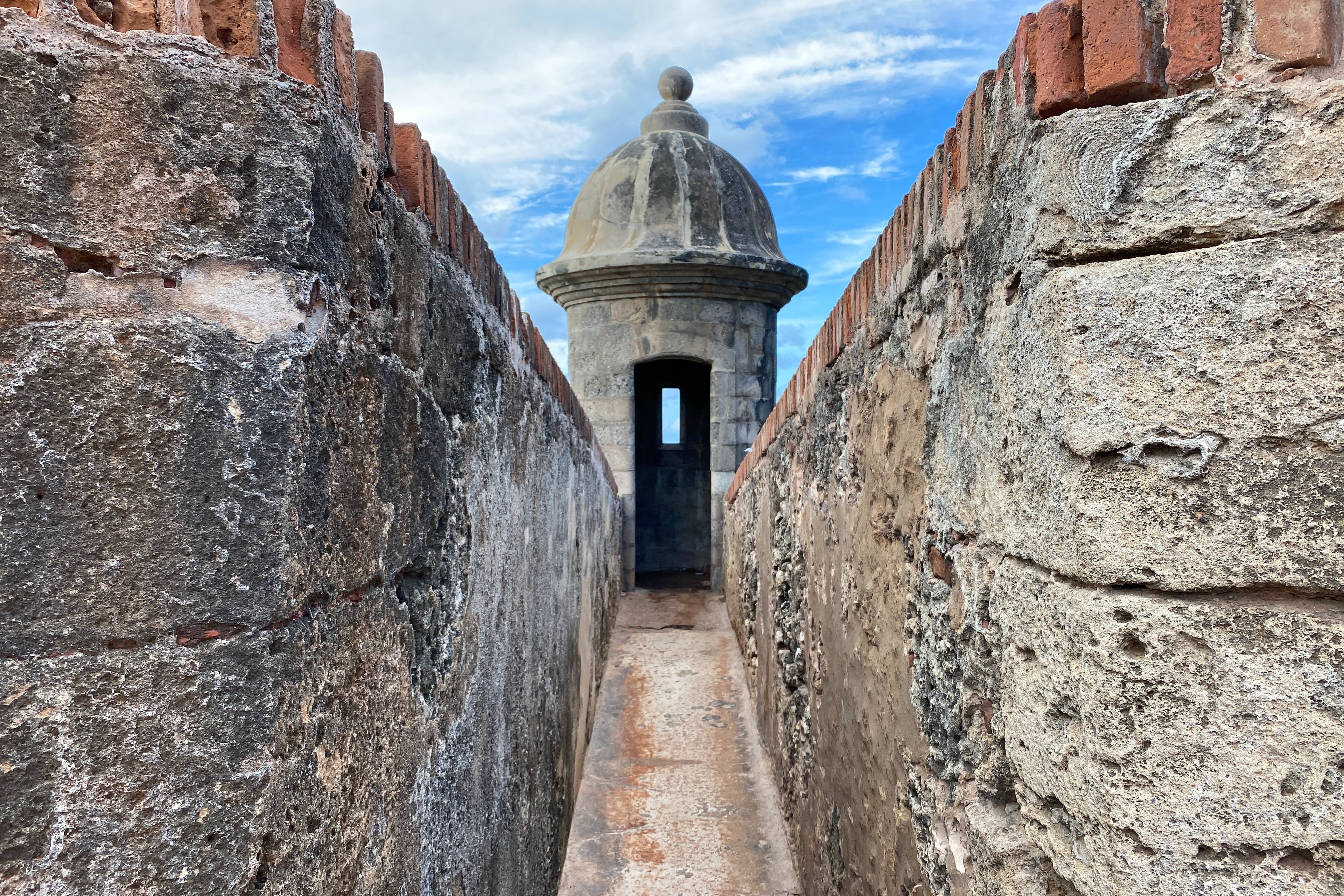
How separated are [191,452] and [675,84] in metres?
9.70

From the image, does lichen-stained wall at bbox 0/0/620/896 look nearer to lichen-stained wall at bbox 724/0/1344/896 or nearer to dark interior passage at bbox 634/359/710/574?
lichen-stained wall at bbox 724/0/1344/896

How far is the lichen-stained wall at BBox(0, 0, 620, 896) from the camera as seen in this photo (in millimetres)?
847

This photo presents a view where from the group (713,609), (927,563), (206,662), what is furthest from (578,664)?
(713,609)

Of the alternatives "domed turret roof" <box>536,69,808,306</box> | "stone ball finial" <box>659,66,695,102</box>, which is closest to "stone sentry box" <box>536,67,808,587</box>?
"domed turret roof" <box>536,69,808,306</box>

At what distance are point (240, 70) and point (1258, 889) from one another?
4.63 ft

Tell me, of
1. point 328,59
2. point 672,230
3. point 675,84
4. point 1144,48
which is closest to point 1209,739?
point 1144,48

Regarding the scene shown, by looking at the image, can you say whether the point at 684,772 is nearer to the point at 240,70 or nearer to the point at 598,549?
the point at 598,549

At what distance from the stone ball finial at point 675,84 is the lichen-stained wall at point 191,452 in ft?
30.3

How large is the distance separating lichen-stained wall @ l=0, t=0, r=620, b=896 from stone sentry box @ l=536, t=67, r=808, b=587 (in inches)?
275

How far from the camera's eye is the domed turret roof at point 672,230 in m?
8.14

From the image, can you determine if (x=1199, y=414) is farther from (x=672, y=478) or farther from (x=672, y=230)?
(x=672, y=478)

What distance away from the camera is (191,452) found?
0.89 metres

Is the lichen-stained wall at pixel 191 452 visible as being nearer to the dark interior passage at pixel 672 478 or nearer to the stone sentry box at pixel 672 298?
the stone sentry box at pixel 672 298

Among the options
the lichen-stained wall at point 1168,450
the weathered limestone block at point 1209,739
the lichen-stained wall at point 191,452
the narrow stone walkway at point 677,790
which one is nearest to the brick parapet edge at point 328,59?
the lichen-stained wall at point 191,452
